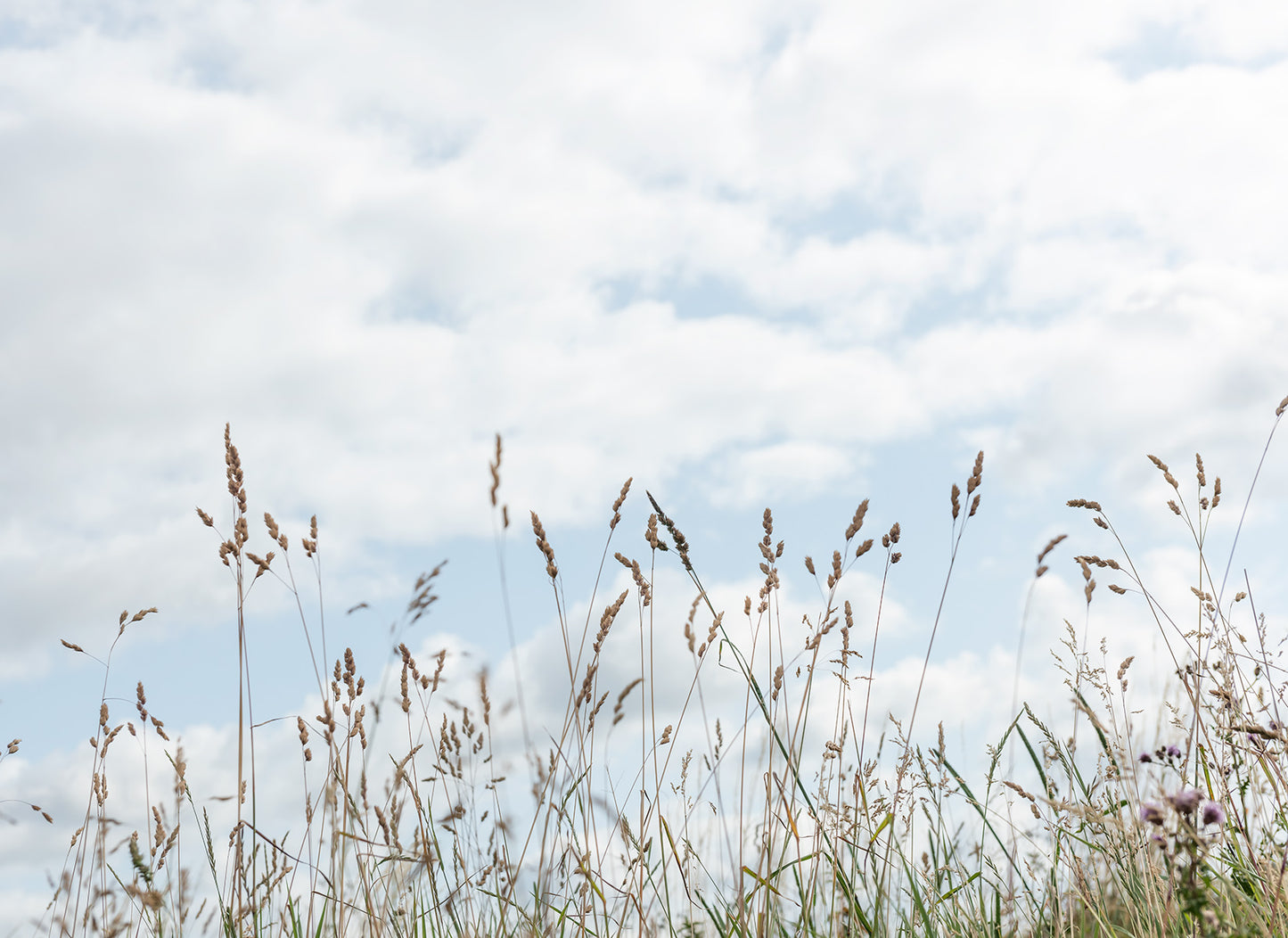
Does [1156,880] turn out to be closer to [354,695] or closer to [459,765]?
[459,765]

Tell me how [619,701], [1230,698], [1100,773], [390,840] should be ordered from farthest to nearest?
1. [1100,773]
2. [619,701]
3. [390,840]
4. [1230,698]

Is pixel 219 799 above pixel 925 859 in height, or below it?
above

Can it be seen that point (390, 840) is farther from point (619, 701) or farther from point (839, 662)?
point (839, 662)

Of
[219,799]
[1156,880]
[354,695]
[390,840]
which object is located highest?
[354,695]

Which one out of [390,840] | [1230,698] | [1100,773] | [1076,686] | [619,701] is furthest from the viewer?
[1076,686]

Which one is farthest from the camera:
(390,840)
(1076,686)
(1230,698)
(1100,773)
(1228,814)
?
(1076,686)

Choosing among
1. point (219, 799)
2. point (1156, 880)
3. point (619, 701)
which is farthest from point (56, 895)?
point (1156, 880)

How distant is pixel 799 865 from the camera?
2.63m

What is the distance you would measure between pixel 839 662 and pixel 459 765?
3.61 feet

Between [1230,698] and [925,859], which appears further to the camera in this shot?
[925,859]

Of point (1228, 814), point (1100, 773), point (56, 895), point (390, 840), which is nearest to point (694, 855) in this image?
point (390, 840)

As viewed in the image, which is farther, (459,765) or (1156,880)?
(459,765)

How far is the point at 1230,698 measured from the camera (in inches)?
79.2

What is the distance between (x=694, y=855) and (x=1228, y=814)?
1349 mm
